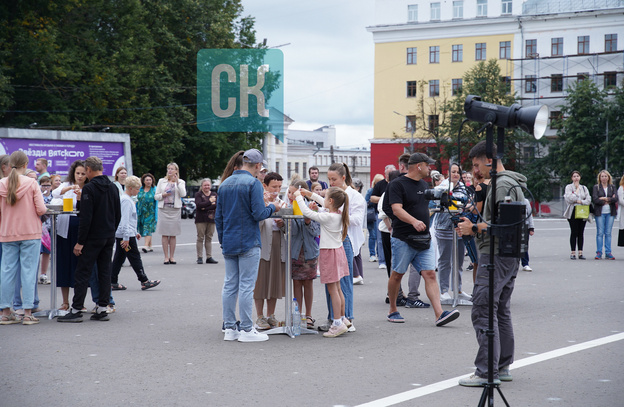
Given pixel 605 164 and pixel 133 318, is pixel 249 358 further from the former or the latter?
pixel 605 164

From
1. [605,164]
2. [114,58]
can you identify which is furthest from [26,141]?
[605,164]

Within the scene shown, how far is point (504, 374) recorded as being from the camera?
619cm

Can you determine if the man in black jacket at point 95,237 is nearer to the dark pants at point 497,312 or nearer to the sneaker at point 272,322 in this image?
the sneaker at point 272,322

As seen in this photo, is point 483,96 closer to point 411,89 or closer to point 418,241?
point 411,89

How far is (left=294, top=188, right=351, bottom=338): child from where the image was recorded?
8.20 m

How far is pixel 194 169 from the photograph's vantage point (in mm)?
48156

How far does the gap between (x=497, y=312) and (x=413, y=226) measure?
2.78 metres

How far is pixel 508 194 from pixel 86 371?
13.1 feet

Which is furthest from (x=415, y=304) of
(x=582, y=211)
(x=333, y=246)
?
(x=582, y=211)

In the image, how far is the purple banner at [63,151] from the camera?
2605cm

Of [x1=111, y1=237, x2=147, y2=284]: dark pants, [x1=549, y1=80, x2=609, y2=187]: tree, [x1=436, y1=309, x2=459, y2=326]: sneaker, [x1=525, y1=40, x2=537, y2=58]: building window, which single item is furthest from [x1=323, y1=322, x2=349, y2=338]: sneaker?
[x1=525, y1=40, x2=537, y2=58]: building window

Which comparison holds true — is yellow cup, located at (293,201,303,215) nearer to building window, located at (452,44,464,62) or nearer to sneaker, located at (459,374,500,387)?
sneaker, located at (459,374,500,387)

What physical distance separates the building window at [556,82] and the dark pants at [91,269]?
6455 centimetres

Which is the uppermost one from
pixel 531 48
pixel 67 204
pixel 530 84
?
pixel 531 48
